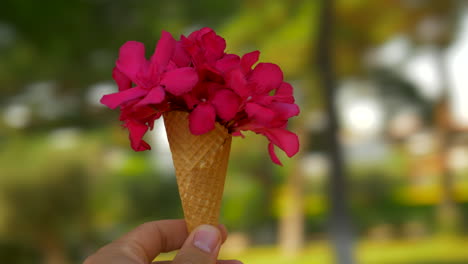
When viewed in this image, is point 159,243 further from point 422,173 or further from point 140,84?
point 422,173

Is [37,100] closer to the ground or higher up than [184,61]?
higher up

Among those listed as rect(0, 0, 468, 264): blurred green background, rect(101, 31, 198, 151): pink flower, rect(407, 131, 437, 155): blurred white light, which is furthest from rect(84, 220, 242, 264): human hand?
rect(407, 131, 437, 155): blurred white light

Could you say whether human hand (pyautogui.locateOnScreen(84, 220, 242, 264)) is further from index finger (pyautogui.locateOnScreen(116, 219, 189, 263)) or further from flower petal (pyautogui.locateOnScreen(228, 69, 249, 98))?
flower petal (pyautogui.locateOnScreen(228, 69, 249, 98))

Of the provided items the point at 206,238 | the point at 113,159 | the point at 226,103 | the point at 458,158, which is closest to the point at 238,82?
the point at 226,103

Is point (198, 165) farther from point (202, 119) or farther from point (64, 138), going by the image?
point (64, 138)

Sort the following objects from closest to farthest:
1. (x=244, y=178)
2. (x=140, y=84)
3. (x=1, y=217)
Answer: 1. (x=140, y=84)
2. (x=1, y=217)
3. (x=244, y=178)

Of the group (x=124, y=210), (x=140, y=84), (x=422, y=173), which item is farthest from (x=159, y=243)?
(x=422, y=173)
